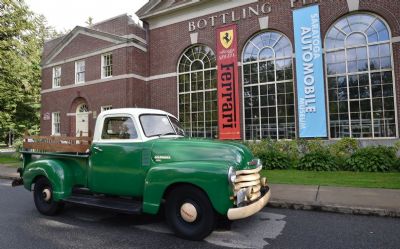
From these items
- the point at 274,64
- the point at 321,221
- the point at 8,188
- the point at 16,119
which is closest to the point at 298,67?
the point at 274,64

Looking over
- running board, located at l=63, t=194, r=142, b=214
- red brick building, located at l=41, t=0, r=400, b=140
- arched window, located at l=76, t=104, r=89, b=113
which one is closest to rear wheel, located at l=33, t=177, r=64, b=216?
running board, located at l=63, t=194, r=142, b=214

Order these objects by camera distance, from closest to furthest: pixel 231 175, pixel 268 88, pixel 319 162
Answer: pixel 231 175 → pixel 319 162 → pixel 268 88

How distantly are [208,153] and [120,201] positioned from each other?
197 centimetres

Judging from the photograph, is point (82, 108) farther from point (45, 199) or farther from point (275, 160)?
point (45, 199)

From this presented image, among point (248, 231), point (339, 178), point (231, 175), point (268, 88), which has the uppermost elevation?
point (268, 88)

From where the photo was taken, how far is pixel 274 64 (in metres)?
15.1

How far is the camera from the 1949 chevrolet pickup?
4.59m

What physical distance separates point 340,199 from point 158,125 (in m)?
4.56

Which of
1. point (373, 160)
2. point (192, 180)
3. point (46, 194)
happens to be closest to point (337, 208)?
point (192, 180)

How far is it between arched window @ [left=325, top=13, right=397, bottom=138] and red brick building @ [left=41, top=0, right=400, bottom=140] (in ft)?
0.13

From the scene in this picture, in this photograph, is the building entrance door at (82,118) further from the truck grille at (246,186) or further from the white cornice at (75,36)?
the truck grille at (246,186)

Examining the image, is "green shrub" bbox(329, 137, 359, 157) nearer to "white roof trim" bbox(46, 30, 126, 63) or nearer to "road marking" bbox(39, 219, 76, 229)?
"road marking" bbox(39, 219, 76, 229)

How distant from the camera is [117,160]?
5539 millimetres

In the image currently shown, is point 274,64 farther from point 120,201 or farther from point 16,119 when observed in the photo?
point 16,119
